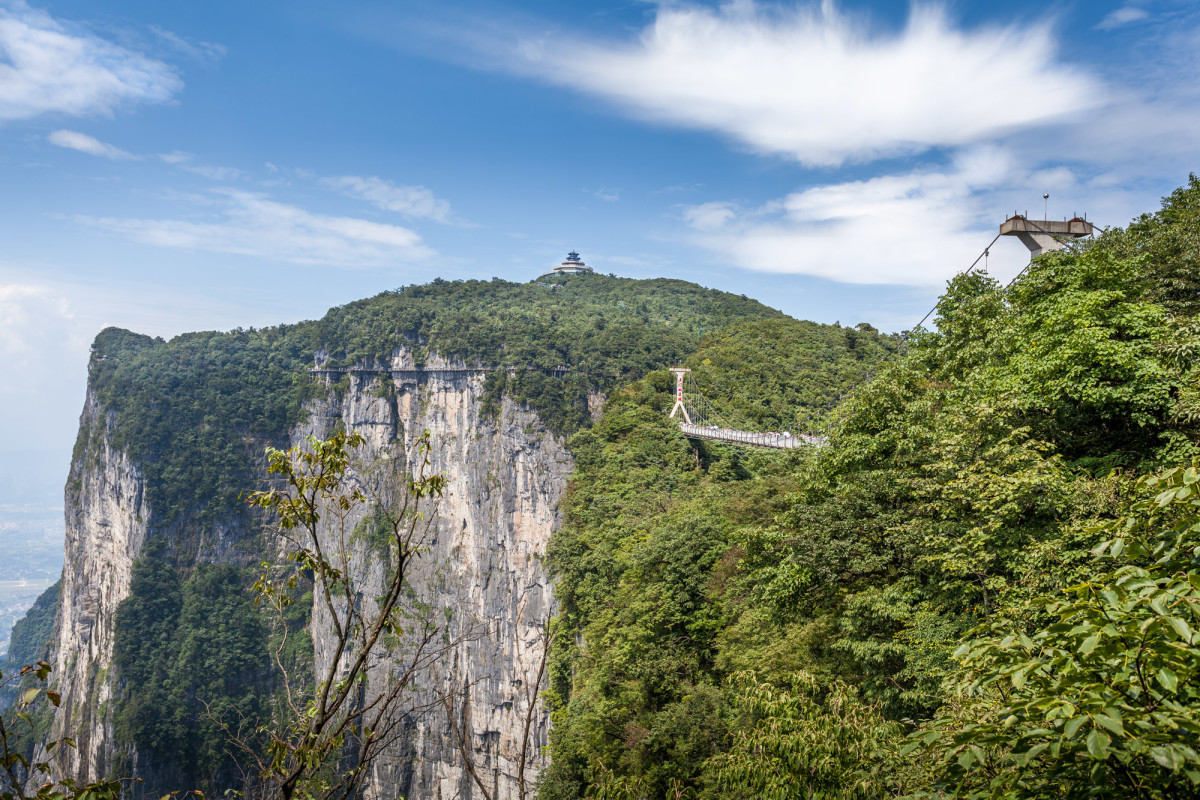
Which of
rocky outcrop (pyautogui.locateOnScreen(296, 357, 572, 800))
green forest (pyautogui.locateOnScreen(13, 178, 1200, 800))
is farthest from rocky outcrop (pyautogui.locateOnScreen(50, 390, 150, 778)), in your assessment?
green forest (pyautogui.locateOnScreen(13, 178, 1200, 800))

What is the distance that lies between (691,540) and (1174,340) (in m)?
10.2

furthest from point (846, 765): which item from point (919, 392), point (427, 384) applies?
point (427, 384)

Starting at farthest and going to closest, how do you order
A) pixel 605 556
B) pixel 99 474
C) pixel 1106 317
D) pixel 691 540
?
pixel 99 474, pixel 605 556, pixel 691 540, pixel 1106 317

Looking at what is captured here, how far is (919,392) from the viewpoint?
13.8 metres

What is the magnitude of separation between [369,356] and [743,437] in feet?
130

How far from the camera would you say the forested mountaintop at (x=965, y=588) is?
9.07ft

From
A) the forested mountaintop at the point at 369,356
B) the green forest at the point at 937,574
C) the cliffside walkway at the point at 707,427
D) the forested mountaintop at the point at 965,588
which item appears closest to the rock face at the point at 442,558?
the forested mountaintop at the point at 369,356

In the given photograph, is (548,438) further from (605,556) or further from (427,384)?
(605,556)

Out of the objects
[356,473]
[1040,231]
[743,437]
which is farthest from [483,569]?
[1040,231]

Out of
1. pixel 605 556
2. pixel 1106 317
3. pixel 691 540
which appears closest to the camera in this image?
pixel 1106 317

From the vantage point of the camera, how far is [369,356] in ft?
197

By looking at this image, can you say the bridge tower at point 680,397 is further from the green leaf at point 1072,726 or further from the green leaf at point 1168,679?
the green leaf at point 1072,726

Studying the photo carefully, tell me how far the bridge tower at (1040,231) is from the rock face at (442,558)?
2693cm

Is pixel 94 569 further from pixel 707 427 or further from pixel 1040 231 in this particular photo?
pixel 1040 231
